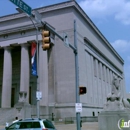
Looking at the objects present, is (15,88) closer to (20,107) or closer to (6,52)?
(6,52)

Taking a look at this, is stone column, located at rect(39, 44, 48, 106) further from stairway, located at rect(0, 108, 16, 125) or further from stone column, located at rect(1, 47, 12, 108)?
stairway, located at rect(0, 108, 16, 125)

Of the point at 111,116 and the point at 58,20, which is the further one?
the point at 58,20

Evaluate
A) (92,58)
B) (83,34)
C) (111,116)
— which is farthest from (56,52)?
(111,116)

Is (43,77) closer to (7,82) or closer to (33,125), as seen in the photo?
(7,82)

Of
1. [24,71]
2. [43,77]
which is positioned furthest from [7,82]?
[43,77]

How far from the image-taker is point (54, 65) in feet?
144

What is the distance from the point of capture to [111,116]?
1948 cm

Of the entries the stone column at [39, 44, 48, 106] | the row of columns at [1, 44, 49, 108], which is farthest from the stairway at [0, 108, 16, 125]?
the stone column at [39, 44, 48, 106]

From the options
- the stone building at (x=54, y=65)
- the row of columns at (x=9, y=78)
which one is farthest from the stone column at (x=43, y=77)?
the row of columns at (x=9, y=78)

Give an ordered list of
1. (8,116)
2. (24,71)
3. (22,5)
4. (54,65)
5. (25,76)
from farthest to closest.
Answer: (54,65)
(24,71)
(25,76)
(8,116)
(22,5)

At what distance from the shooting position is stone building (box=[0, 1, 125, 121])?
135 ft

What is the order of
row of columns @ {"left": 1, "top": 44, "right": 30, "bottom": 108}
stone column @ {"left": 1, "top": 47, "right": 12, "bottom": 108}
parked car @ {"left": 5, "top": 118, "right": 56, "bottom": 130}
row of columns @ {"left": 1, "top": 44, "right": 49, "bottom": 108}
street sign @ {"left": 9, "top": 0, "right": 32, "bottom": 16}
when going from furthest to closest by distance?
stone column @ {"left": 1, "top": 47, "right": 12, "bottom": 108}
row of columns @ {"left": 1, "top": 44, "right": 30, "bottom": 108}
row of columns @ {"left": 1, "top": 44, "right": 49, "bottom": 108}
parked car @ {"left": 5, "top": 118, "right": 56, "bottom": 130}
street sign @ {"left": 9, "top": 0, "right": 32, "bottom": 16}

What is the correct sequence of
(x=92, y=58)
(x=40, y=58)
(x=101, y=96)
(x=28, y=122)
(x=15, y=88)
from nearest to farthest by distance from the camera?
(x=28, y=122)
(x=40, y=58)
(x=15, y=88)
(x=92, y=58)
(x=101, y=96)

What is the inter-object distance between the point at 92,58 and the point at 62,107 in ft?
59.5
